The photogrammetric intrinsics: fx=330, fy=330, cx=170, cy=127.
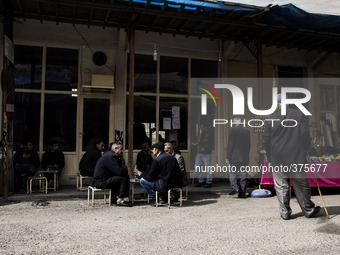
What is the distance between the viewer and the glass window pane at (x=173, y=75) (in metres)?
10.5

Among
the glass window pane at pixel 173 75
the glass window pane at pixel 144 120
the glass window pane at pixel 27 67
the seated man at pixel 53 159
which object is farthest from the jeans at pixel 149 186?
the glass window pane at pixel 27 67

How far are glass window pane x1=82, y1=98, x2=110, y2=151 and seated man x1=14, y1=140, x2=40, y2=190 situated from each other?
1452 millimetres

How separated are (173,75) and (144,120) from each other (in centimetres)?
175

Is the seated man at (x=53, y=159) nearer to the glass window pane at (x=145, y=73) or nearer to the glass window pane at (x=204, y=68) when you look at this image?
the glass window pane at (x=145, y=73)

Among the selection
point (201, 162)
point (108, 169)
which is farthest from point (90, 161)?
point (201, 162)

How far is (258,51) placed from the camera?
9406 millimetres

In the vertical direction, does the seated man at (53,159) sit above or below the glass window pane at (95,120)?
below

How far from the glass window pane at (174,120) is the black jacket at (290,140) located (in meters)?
4.85

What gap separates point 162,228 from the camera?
5.16 m

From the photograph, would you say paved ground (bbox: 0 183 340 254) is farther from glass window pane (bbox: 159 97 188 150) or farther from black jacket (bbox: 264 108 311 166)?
glass window pane (bbox: 159 97 188 150)

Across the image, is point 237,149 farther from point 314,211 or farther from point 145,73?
point 145,73

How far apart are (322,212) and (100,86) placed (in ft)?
21.2

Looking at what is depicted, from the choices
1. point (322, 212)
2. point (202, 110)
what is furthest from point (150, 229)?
point (202, 110)

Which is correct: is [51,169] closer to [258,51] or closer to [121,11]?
[121,11]
